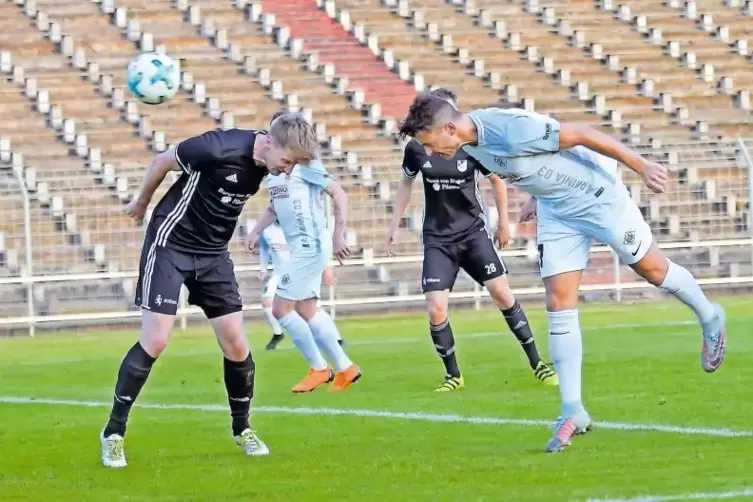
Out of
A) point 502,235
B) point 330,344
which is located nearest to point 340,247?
point 330,344

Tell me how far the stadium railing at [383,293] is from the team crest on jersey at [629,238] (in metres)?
13.8

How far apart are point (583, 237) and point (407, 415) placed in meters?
2.19

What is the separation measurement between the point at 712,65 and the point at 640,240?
2418 centimetres

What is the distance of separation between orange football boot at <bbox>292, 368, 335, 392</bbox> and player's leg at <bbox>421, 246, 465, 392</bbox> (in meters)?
0.95

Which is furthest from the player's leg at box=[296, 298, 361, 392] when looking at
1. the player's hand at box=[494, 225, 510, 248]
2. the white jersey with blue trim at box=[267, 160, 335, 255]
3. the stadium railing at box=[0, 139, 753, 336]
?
the stadium railing at box=[0, 139, 753, 336]

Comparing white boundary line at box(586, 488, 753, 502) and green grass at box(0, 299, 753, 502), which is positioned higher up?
white boundary line at box(586, 488, 753, 502)

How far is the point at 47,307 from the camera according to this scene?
22.1 m

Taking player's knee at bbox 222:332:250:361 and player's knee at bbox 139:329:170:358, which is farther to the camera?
player's knee at bbox 222:332:250:361

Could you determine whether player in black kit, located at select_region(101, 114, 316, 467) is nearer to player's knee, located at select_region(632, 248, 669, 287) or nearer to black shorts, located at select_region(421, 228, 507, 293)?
player's knee, located at select_region(632, 248, 669, 287)

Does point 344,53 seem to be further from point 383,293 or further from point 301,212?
point 301,212

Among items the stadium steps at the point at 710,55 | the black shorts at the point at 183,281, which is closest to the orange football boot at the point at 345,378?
the black shorts at the point at 183,281

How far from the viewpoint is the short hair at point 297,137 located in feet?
24.7

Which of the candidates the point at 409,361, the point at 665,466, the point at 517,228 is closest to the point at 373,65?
the point at 517,228

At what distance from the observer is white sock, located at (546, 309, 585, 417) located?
8.11 m
